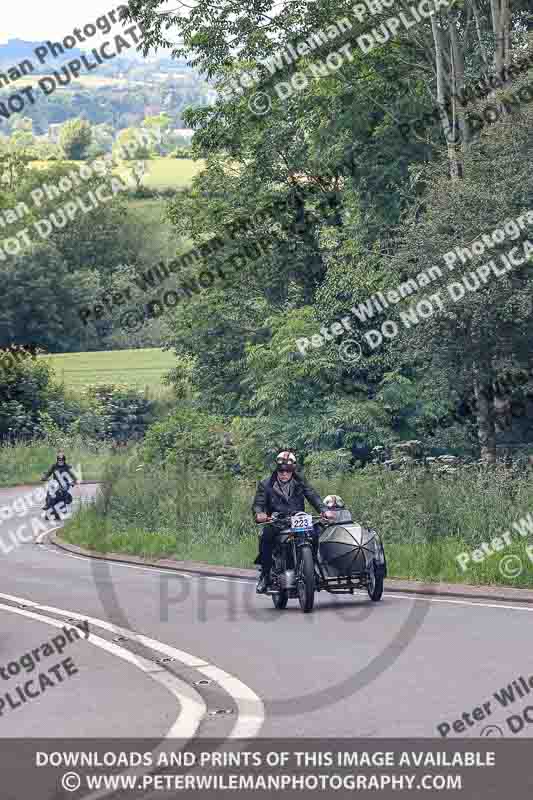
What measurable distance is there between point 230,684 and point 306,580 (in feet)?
16.9

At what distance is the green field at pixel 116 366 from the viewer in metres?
88.8

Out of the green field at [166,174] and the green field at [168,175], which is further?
the green field at [168,175]

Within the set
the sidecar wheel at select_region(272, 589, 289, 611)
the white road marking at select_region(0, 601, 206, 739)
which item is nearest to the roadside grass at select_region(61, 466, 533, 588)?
the sidecar wheel at select_region(272, 589, 289, 611)

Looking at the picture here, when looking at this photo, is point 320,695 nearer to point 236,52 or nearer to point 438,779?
point 438,779

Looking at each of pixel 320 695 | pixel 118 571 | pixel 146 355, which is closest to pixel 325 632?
pixel 320 695

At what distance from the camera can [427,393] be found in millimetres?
37250

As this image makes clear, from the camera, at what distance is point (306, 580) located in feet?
53.6

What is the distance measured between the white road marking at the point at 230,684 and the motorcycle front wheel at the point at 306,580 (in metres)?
2.09

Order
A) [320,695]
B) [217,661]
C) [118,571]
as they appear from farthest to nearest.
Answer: [118,571] < [217,661] < [320,695]

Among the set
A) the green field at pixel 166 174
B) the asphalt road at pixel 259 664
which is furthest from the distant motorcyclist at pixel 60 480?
the green field at pixel 166 174

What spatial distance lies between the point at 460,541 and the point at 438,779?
1354 centimetres

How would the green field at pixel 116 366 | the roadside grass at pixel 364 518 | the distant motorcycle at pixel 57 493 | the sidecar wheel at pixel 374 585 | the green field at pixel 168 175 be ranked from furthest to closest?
the green field at pixel 168 175, the green field at pixel 116 366, the distant motorcycle at pixel 57 493, the roadside grass at pixel 364 518, the sidecar wheel at pixel 374 585

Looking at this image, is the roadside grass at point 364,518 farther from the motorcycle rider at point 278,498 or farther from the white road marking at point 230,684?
the white road marking at point 230,684

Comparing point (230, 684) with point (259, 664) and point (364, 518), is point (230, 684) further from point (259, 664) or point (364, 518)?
point (364, 518)
